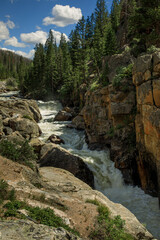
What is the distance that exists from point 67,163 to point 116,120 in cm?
765

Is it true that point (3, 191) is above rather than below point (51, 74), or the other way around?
below

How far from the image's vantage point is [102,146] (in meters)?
22.5

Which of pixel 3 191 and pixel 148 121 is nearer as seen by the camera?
pixel 3 191

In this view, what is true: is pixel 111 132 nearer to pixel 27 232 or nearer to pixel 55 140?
pixel 55 140

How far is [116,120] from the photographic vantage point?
789 inches

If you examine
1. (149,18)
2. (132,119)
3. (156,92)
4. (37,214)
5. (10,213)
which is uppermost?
(149,18)

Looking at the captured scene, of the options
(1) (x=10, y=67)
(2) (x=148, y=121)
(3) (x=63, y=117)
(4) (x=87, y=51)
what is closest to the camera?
(2) (x=148, y=121)

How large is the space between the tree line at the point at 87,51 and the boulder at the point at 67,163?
36.8 ft

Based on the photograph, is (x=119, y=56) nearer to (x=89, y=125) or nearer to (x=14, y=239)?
(x=89, y=125)

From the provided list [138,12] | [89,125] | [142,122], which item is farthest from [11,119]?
[138,12]

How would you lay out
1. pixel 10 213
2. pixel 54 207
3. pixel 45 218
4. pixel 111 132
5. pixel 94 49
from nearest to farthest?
pixel 10 213
pixel 45 218
pixel 54 207
pixel 111 132
pixel 94 49

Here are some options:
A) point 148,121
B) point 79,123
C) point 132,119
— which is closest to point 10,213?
point 148,121

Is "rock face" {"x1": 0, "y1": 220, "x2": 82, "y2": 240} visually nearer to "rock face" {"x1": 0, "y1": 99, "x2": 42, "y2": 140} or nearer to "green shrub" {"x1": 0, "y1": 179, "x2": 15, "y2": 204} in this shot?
"green shrub" {"x1": 0, "y1": 179, "x2": 15, "y2": 204}

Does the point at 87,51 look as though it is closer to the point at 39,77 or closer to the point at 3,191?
the point at 39,77
